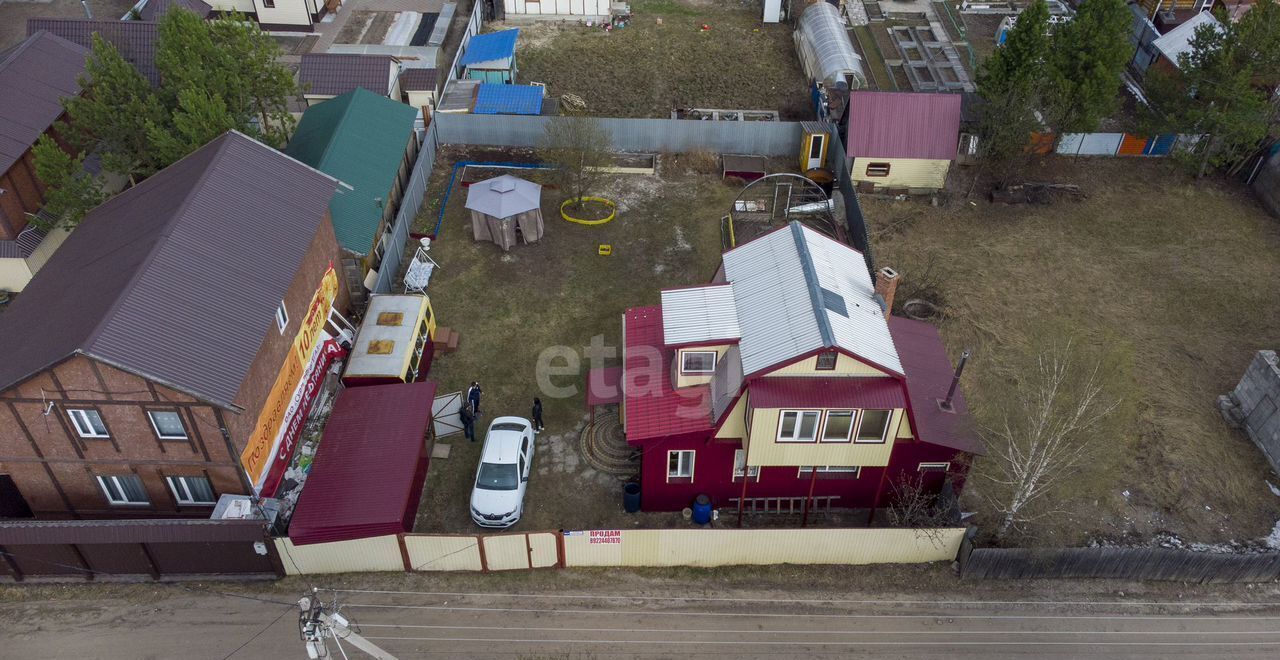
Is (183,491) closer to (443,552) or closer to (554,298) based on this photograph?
(443,552)

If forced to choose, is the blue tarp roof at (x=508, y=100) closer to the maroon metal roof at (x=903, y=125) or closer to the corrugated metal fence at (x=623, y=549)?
the maroon metal roof at (x=903, y=125)

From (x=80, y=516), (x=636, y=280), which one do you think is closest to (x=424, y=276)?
(x=636, y=280)

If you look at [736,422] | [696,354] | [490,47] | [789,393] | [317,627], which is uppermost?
[317,627]

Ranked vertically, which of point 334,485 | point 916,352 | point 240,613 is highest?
point 916,352

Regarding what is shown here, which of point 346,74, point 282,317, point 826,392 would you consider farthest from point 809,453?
point 346,74

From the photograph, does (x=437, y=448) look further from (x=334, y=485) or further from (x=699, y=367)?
(x=699, y=367)

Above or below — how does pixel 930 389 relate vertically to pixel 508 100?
above

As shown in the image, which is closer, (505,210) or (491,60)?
(505,210)
